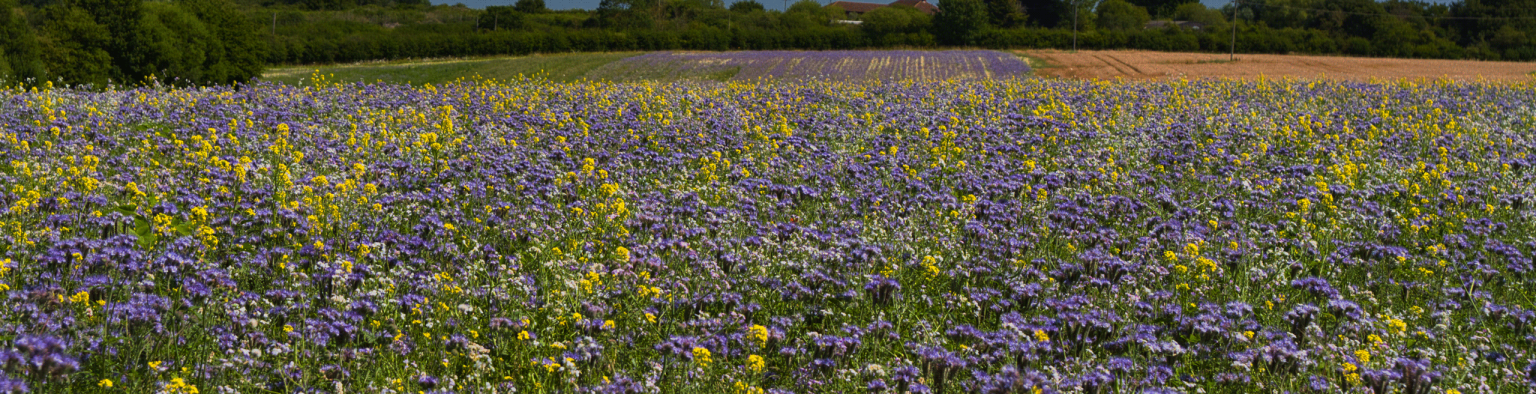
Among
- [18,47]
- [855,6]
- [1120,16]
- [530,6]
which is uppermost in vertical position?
[855,6]

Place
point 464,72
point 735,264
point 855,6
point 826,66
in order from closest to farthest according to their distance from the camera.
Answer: point 735,264 < point 826,66 < point 464,72 < point 855,6

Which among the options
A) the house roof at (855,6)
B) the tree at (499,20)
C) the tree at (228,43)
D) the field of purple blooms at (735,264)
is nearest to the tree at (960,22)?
the tree at (499,20)

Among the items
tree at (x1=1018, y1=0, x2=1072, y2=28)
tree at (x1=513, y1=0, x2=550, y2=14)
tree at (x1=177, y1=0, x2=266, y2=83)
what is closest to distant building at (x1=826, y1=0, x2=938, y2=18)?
tree at (x1=1018, y1=0, x2=1072, y2=28)

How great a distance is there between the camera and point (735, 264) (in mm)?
5137

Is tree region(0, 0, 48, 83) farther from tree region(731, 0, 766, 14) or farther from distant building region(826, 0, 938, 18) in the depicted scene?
distant building region(826, 0, 938, 18)

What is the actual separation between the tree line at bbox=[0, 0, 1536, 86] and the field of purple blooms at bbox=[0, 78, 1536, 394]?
438 inches

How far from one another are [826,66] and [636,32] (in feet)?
98.8

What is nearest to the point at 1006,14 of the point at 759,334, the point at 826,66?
the point at 826,66

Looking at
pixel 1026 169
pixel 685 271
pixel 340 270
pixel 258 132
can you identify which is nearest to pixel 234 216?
pixel 340 270

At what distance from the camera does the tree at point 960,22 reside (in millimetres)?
69562

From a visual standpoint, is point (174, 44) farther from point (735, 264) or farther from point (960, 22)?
point (960, 22)

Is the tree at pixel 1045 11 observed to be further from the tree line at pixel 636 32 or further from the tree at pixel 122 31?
the tree at pixel 122 31

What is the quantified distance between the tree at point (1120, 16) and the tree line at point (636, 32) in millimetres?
191

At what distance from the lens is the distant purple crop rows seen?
123 ft
